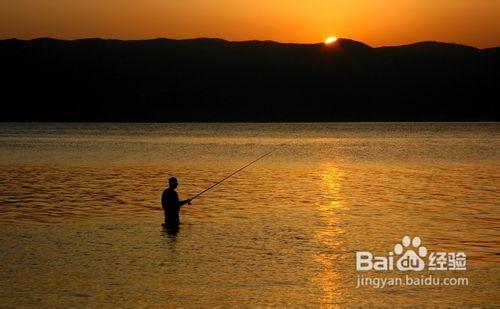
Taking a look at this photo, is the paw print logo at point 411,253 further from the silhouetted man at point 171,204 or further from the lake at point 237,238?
the silhouetted man at point 171,204

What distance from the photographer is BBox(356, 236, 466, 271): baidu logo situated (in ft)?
51.1

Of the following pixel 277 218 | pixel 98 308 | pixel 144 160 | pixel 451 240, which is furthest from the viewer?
pixel 144 160

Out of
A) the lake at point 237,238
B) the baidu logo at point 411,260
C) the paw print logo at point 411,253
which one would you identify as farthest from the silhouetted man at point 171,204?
the paw print logo at point 411,253

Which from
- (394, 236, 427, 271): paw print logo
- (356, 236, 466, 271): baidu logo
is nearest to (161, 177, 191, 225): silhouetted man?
(356, 236, 466, 271): baidu logo

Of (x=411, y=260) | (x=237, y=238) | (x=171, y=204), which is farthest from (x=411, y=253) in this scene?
(x=171, y=204)

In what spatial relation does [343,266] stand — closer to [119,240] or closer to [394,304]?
[394,304]

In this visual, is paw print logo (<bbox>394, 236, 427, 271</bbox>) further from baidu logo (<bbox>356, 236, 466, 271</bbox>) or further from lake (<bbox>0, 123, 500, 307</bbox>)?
lake (<bbox>0, 123, 500, 307</bbox>)

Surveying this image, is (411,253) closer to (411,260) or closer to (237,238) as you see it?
(411,260)

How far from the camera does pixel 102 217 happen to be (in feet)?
73.9

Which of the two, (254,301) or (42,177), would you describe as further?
(42,177)

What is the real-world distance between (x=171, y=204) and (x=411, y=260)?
628cm

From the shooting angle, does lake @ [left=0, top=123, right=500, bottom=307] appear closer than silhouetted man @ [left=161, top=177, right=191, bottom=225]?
Yes

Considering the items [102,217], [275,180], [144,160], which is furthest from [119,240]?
[144,160]

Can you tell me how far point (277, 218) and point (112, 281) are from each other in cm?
876
